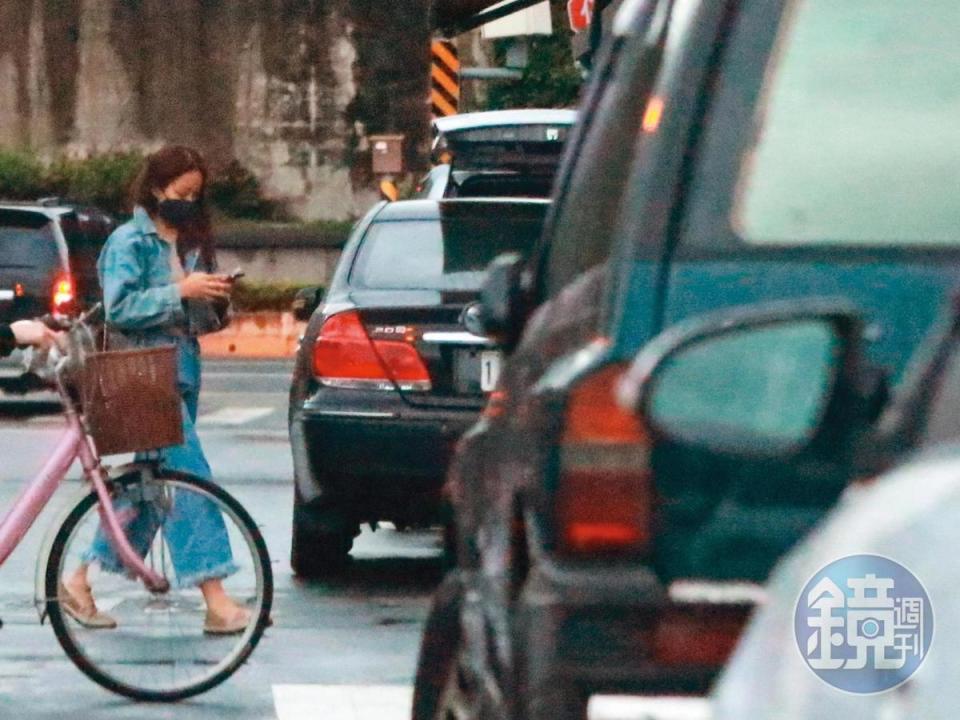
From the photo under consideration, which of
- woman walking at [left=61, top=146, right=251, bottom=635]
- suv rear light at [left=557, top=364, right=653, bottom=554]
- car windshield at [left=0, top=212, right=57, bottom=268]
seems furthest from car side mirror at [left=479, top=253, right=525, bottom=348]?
car windshield at [left=0, top=212, right=57, bottom=268]

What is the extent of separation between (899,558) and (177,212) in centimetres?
559

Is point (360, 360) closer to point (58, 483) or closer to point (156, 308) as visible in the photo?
point (156, 308)

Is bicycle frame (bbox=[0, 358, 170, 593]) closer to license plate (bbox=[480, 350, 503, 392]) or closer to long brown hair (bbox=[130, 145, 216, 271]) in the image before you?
long brown hair (bbox=[130, 145, 216, 271])

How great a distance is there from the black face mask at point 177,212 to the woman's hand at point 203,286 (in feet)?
0.78

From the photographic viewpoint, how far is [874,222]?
3.30 meters

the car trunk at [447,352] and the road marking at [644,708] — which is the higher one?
the road marking at [644,708]

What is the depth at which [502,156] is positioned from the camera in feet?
52.6

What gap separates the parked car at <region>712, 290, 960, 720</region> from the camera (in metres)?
1.97

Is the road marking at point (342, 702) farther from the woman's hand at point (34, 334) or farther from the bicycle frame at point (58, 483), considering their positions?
the woman's hand at point (34, 334)

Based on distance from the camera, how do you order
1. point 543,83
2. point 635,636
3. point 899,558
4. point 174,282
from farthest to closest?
point 543,83, point 174,282, point 635,636, point 899,558

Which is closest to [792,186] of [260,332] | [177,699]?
[177,699]

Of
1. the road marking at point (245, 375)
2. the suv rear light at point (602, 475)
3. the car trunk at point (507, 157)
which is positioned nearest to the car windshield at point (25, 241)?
the car trunk at point (507, 157)

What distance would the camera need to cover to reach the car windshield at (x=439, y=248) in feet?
29.2

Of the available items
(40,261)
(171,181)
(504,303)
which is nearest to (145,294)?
(171,181)
